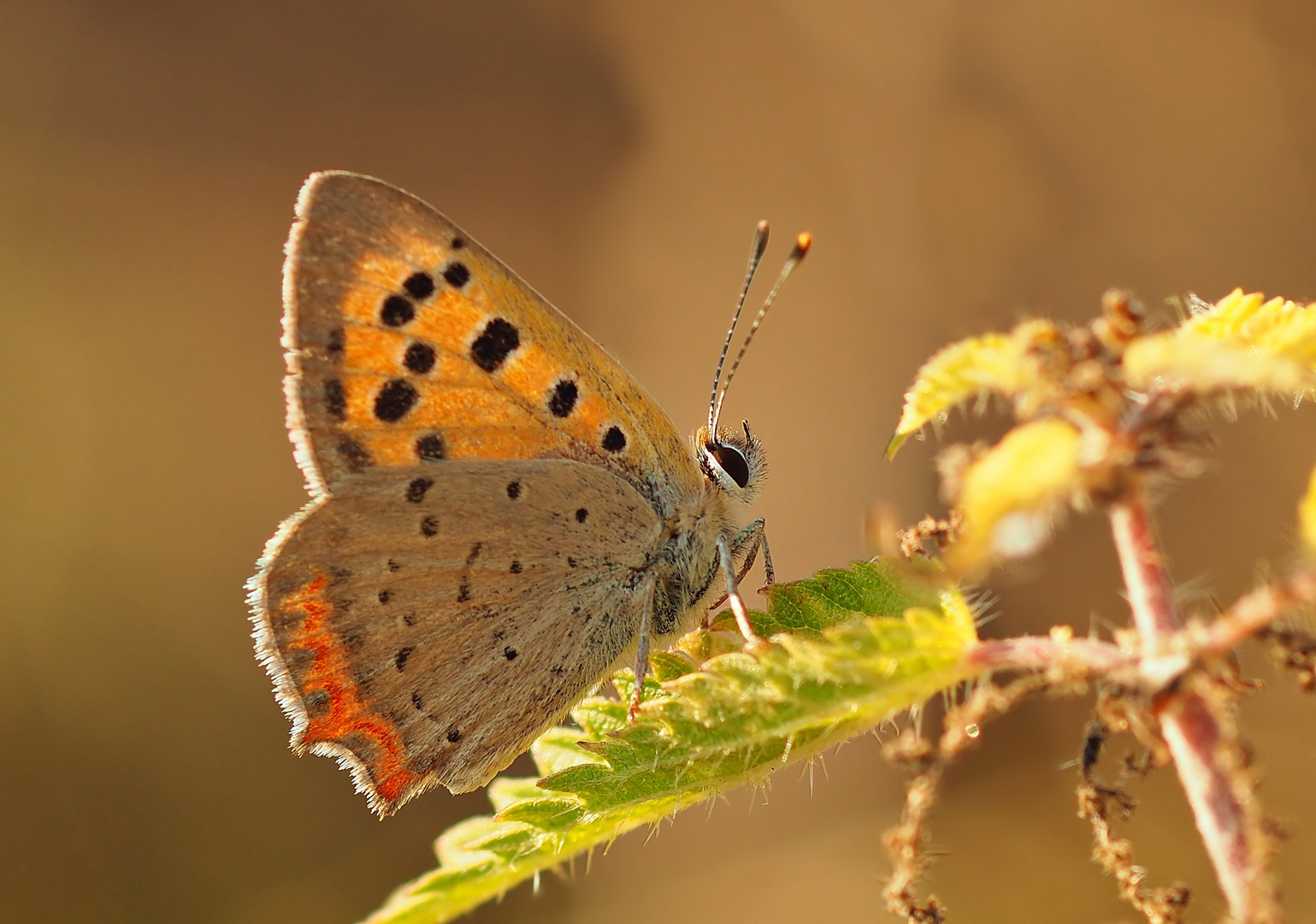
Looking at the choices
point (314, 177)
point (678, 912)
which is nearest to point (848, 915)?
point (678, 912)

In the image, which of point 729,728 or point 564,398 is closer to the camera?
point 729,728

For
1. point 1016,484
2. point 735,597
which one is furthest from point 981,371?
point 735,597

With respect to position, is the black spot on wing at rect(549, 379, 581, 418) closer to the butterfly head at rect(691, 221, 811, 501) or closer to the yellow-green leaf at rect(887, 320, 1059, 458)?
the butterfly head at rect(691, 221, 811, 501)

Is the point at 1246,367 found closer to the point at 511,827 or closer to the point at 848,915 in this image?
the point at 511,827

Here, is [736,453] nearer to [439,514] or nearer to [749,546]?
[749,546]

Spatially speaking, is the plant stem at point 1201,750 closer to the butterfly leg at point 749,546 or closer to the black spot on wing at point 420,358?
the butterfly leg at point 749,546

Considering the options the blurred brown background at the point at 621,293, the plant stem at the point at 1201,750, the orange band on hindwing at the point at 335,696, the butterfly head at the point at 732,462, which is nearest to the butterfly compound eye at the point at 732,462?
the butterfly head at the point at 732,462
